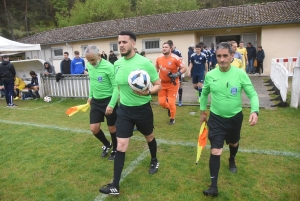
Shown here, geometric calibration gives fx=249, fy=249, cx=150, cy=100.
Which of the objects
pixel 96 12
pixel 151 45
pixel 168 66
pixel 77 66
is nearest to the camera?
pixel 168 66

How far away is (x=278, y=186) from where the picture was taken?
3.57m

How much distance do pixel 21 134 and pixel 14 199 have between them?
3378mm

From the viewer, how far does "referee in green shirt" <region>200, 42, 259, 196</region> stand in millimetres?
3312

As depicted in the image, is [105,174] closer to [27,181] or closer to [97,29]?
[27,181]

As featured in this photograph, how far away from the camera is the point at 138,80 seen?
3369mm

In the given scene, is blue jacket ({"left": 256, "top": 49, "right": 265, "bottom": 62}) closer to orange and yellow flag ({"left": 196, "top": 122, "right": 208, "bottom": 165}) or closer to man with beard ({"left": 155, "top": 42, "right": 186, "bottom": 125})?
man with beard ({"left": 155, "top": 42, "right": 186, "bottom": 125})

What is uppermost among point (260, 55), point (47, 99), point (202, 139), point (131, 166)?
point (260, 55)

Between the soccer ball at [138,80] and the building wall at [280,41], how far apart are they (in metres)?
15.0

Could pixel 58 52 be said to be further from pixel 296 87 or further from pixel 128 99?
pixel 128 99

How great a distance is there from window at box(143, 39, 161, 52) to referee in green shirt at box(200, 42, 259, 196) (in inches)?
615

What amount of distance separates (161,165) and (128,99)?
148 cm

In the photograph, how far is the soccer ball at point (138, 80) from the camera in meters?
3.37

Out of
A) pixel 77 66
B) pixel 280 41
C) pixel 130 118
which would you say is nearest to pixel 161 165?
pixel 130 118

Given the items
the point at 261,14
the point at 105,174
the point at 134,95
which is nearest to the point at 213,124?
the point at 134,95
